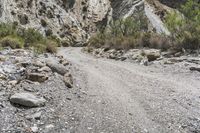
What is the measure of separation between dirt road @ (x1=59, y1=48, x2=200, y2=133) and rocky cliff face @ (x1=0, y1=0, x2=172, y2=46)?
23095 millimetres

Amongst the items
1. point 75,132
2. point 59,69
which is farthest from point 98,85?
point 75,132

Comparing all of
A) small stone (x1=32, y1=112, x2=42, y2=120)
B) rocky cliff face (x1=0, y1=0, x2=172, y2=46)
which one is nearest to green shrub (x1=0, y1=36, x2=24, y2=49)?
small stone (x1=32, y1=112, x2=42, y2=120)

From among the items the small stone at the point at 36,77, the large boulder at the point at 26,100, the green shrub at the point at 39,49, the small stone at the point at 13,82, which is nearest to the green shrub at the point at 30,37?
the green shrub at the point at 39,49

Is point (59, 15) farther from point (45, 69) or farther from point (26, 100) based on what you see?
point (26, 100)

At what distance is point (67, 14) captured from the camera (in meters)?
41.7

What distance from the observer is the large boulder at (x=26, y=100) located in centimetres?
642

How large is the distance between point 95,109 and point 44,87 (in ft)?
5.34

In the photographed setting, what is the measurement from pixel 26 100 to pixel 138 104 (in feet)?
9.21

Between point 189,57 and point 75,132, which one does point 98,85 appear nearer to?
point 75,132

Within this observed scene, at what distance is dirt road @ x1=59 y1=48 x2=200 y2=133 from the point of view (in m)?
6.06

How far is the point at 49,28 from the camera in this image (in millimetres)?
37375

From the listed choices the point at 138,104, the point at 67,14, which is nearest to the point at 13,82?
the point at 138,104

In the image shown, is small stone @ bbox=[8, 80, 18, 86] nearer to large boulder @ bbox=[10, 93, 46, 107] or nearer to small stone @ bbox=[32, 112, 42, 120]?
large boulder @ bbox=[10, 93, 46, 107]

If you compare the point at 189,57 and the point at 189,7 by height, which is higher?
the point at 189,7
